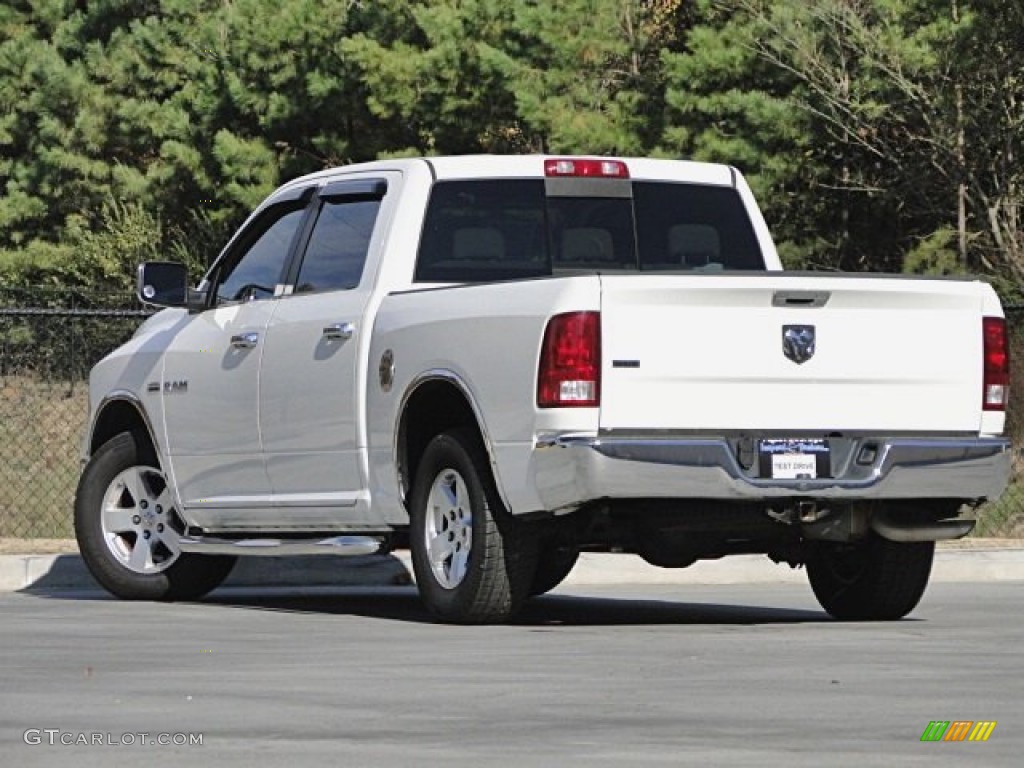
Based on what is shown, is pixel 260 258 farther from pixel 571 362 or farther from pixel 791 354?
pixel 791 354

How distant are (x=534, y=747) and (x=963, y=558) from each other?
30.3ft

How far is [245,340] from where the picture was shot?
12789 millimetres

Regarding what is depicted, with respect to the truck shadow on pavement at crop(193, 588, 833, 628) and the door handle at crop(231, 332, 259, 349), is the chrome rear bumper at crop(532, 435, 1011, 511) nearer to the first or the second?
the truck shadow on pavement at crop(193, 588, 833, 628)

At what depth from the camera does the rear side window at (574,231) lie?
1232cm

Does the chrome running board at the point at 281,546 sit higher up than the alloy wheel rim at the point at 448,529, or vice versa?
the alloy wheel rim at the point at 448,529

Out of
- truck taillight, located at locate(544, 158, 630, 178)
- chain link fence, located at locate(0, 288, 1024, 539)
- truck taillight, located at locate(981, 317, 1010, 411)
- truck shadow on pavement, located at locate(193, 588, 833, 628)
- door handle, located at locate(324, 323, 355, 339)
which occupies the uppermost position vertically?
truck taillight, located at locate(544, 158, 630, 178)

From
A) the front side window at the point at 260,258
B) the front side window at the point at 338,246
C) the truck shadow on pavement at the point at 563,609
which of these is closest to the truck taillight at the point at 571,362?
the truck shadow on pavement at the point at 563,609

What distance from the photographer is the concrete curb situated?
1463cm

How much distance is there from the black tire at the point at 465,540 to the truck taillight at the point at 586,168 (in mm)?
1737

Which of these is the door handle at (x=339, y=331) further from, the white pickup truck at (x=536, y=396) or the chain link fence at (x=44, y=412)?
the chain link fence at (x=44, y=412)

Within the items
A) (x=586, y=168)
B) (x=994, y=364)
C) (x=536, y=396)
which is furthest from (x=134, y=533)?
(x=994, y=364)

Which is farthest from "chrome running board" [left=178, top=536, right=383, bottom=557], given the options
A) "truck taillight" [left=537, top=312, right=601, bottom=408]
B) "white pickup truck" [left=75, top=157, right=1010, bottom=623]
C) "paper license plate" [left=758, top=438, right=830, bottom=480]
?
"paper license plate" [left=758, top=438, right=830, bottom=480]

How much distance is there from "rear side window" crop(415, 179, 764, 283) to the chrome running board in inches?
49.6

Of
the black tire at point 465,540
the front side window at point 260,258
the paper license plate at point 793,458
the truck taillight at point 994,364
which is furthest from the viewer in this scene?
the front side window at point 260,258
